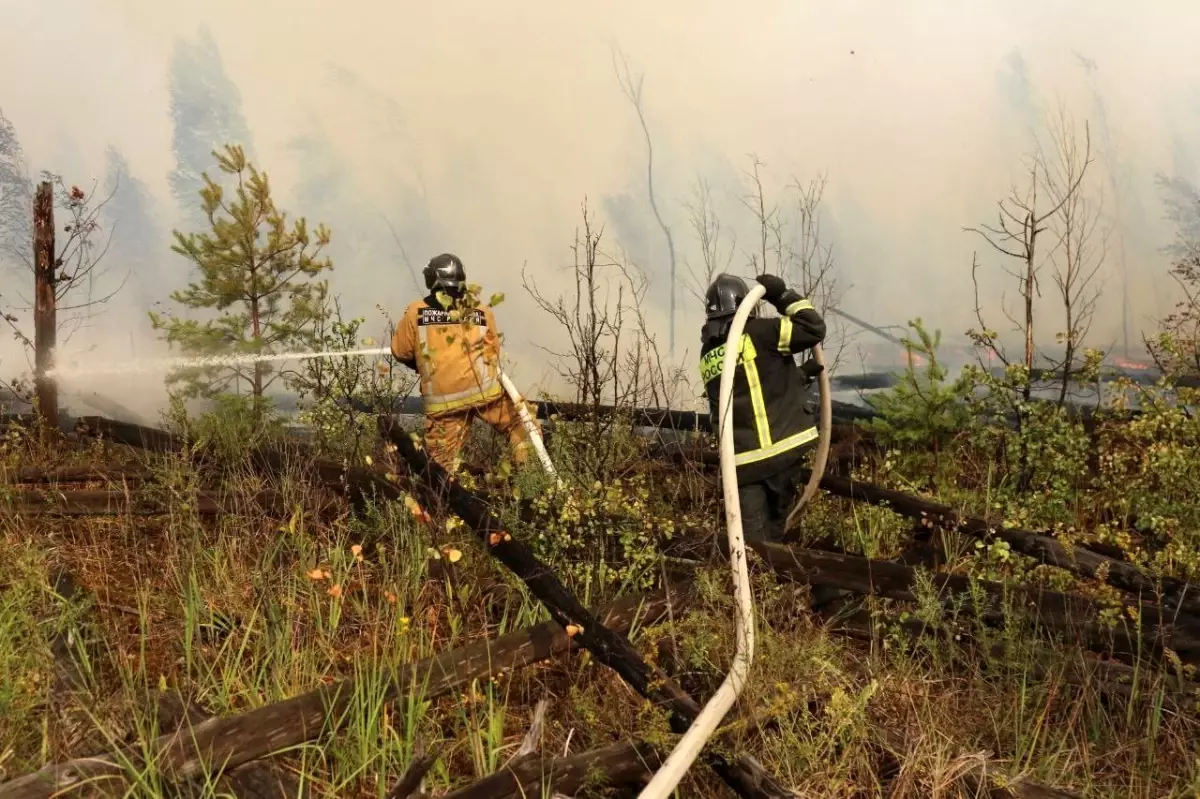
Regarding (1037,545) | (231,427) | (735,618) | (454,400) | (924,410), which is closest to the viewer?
(735,618)

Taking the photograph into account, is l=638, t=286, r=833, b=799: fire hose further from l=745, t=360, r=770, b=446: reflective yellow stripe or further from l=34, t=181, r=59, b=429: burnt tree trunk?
l=34, t=181, r=59, b=429: burnt tree trunk

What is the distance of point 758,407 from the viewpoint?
15.4 feet

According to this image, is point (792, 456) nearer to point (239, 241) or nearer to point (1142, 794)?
point (1142, 794)

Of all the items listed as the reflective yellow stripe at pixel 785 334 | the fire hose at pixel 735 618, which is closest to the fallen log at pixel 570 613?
the fire hose at pixel 735 618

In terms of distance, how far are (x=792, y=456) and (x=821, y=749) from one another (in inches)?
90.1

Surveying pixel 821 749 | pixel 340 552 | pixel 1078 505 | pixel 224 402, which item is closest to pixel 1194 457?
pixel 1078 505

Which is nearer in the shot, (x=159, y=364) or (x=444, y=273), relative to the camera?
(x=444, y=273)

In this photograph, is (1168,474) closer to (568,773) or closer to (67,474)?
(568,773)

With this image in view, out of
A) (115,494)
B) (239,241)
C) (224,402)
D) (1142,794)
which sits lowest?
(1142,794)

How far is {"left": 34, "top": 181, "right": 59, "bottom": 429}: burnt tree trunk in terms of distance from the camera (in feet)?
29.8

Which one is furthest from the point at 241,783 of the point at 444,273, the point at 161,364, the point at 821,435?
the point at 161,364

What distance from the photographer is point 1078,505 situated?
232 inches

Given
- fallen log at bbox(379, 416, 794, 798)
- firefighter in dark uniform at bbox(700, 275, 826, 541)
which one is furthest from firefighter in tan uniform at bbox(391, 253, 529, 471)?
fallen log at bbox(379, 416, 794, 798)

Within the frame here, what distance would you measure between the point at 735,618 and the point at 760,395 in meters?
1.76
